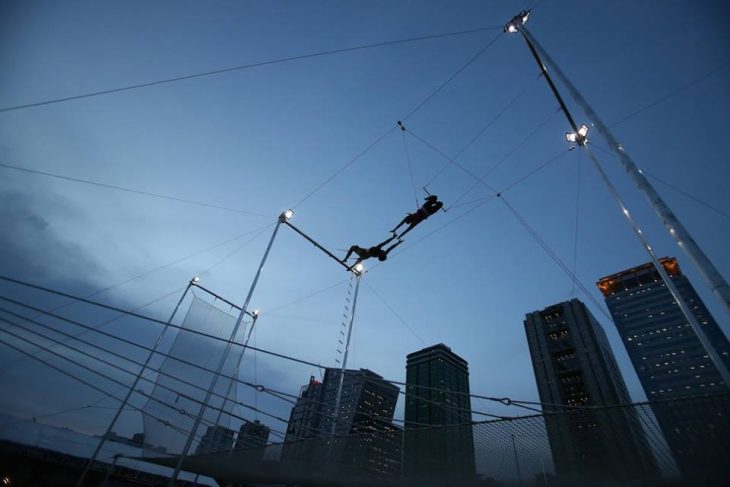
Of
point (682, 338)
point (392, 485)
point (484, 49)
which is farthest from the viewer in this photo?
point (682, 338)

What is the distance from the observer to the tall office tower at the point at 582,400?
13.5 feet

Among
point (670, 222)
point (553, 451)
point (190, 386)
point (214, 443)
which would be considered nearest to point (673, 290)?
point (670, 222)

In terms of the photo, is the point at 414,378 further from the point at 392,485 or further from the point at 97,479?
the point at 392,485

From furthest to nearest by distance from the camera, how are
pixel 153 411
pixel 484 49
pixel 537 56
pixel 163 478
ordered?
pixel 163 478
pixel 153 411
pixel 484 49
pixel 537 56

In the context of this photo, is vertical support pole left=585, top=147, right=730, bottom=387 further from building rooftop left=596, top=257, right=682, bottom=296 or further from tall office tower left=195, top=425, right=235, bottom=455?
building rooftop left=596, top=257, right=682, bottom=296

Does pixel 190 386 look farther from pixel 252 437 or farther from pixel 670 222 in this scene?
pixel 670 222

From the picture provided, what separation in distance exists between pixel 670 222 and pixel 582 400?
5969 cm

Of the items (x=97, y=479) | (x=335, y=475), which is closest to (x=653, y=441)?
(x=335, y=475)

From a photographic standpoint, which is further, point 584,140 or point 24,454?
point 24,454

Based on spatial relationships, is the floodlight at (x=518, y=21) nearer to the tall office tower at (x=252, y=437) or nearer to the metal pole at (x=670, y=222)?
the metal pole at (x=670, y=222)

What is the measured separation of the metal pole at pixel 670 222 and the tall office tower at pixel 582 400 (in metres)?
1.78

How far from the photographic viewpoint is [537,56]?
734 cm

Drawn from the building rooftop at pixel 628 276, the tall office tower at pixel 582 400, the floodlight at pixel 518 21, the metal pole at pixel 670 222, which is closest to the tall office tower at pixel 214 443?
the tall office tower at pixel 582 400

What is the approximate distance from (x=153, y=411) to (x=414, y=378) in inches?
4249
